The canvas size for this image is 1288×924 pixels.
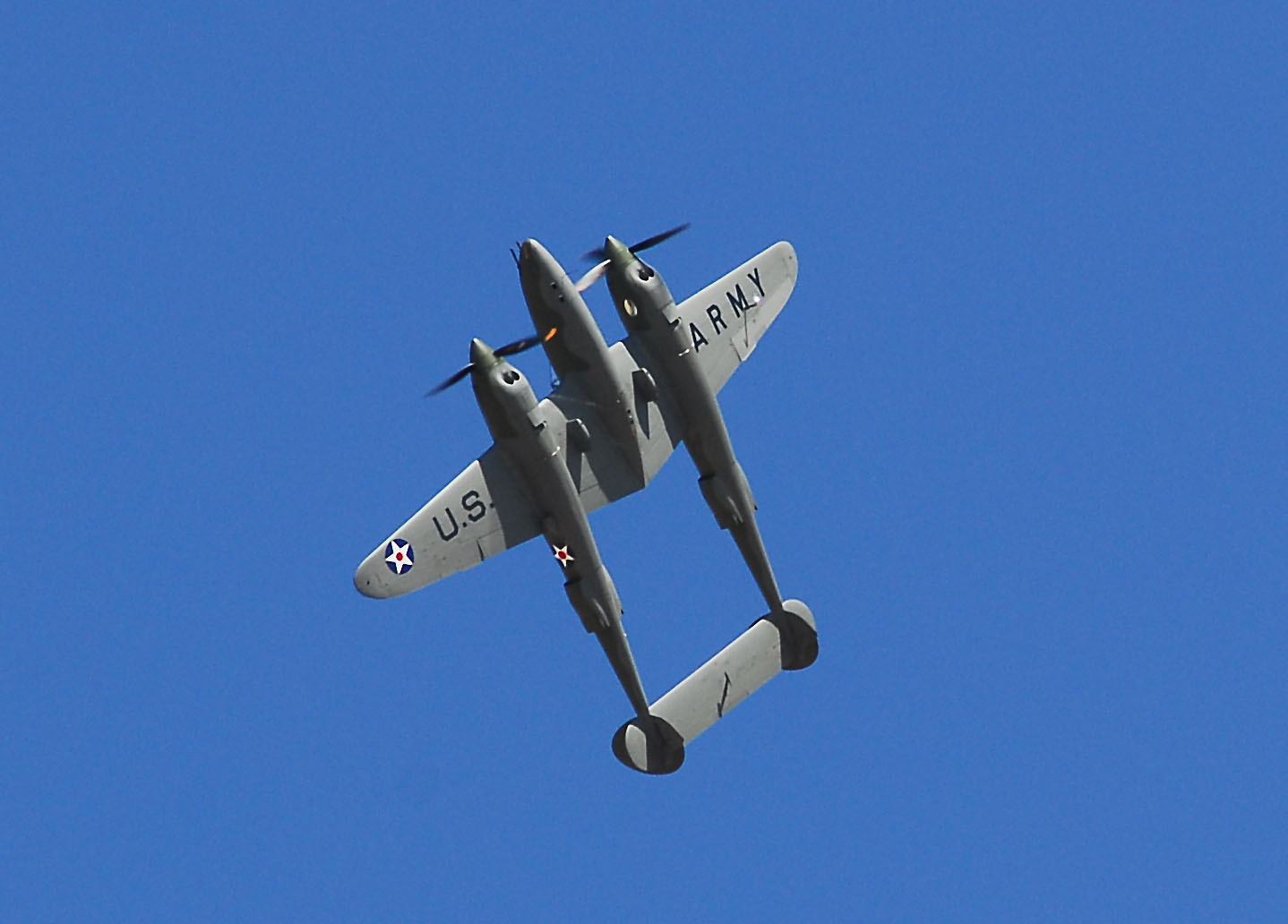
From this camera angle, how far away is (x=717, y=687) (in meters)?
47.7

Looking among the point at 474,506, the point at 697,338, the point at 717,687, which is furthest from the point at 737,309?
the point at 717,687

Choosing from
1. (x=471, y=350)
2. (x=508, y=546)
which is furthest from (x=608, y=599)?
(x=471, y=350)

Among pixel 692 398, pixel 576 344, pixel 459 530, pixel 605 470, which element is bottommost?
pixel 459 530

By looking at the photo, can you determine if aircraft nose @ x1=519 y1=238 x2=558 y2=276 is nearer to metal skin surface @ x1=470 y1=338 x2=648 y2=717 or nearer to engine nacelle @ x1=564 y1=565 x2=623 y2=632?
metal skin surface @ x1=470 y1=338 x2=648 y2=717

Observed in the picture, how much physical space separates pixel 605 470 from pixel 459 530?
2.93 metres

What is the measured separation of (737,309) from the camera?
49844 mm

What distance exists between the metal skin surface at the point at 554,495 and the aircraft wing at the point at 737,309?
4.02 m

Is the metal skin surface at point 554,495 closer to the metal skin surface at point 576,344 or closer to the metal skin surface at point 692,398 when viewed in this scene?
the metal skin surface at point 576,344

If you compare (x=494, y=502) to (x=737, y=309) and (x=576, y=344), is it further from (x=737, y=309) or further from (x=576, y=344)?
(x=737, y=309)

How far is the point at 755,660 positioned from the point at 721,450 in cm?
384

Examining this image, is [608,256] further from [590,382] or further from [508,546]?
[508,546]

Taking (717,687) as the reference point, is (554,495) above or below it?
above

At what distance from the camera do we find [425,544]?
46.1 metres

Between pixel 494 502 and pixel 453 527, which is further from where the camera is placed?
pixel 494 502
